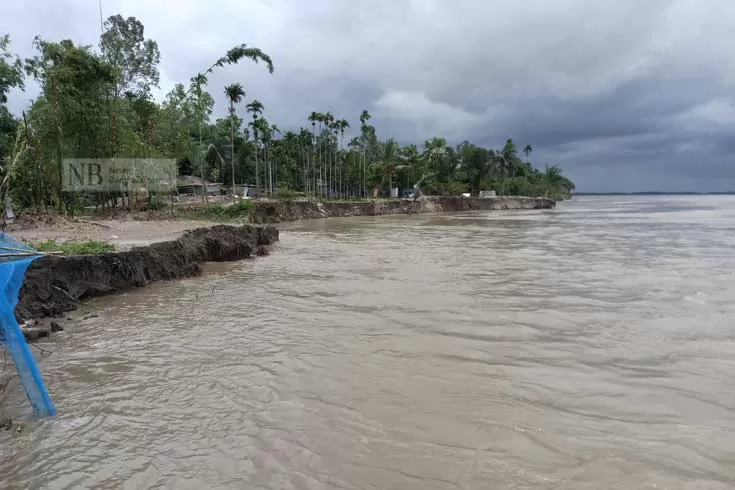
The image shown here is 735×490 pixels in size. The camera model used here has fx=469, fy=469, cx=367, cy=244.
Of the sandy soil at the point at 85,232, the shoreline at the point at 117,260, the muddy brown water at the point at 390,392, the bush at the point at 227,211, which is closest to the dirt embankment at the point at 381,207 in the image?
the bush at the point at 227,211

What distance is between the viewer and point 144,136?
78.3 ft

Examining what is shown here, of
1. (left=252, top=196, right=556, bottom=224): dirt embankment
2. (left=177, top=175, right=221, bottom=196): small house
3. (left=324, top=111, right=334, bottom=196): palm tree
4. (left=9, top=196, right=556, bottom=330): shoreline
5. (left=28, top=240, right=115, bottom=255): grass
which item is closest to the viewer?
(left=9, top=196, right=556, bottom=330): shoreline

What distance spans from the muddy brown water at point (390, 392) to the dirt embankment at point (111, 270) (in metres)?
0.46

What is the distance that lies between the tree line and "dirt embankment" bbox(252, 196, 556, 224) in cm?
392

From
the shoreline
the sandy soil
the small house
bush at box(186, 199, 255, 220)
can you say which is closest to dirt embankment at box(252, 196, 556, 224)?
bush at box(186, 199, 255, 220)

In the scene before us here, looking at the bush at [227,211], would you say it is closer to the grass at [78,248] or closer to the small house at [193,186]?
the small house at [193,186]

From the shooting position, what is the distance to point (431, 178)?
254 ft

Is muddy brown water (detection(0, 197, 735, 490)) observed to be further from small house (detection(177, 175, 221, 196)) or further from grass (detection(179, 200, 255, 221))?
small house (detection(177, 175, 221, 196))

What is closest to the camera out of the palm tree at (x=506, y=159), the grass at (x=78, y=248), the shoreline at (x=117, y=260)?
the shoreline at (x=117, y=260)

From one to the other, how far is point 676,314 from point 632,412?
4.62 m

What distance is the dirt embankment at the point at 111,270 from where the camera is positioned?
8000 millimetres

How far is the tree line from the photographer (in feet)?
60.1

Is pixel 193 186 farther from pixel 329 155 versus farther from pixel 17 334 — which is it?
pixel 17 334

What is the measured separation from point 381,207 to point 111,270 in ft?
151
